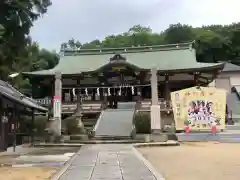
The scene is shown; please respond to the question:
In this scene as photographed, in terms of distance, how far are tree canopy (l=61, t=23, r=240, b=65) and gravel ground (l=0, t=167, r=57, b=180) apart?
5340 cm

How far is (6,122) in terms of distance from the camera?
17.7 metres

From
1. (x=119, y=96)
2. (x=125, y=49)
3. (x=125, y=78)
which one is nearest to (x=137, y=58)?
(x=125, y=49)

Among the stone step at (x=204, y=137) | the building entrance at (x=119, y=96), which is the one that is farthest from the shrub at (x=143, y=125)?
the building entrance at (x=119, y=96)

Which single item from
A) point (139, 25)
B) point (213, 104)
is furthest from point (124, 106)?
point (139, 25)

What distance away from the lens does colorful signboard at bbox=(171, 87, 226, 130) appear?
2198 cm

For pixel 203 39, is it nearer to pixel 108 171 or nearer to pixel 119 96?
pixel 119 96

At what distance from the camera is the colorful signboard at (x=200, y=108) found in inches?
866

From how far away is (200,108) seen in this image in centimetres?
2205

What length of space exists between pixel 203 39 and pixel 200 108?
41353 millimetres

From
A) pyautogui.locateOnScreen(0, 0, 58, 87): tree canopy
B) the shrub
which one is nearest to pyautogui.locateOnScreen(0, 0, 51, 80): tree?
pyautogui.locateOnScreen(0, 0, 58, 87): tree canopy

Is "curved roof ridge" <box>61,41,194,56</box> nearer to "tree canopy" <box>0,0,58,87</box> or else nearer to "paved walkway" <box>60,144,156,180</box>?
"tree canopy" <box>0,0,58,87</box>

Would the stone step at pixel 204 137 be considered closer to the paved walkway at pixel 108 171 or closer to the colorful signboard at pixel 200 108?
the colorful signboard at pixel 200 108

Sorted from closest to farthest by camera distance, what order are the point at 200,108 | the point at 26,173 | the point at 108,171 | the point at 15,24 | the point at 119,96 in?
the point at 108,171 < the point at 26,173 < the point at 15,24 < the point at 200,108 < the point at 119,96

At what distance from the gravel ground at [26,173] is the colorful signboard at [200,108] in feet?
45.2
